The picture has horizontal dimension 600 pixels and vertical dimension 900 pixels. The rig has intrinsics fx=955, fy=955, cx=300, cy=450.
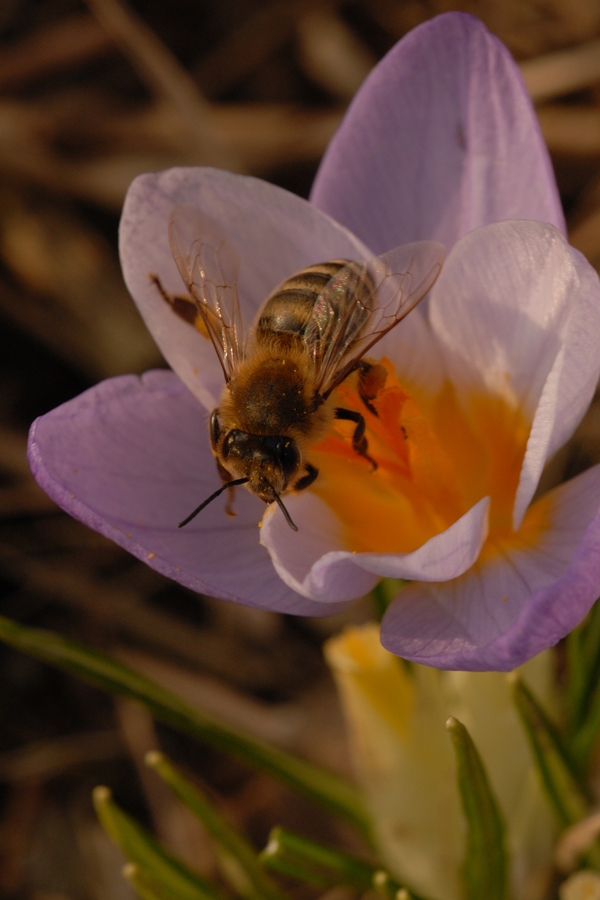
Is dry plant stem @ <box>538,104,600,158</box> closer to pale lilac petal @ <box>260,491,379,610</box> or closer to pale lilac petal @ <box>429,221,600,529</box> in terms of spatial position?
pale lilac petal @ <box>429,221,600,529</box>

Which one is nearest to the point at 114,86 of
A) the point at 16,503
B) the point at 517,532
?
the point at 16,503

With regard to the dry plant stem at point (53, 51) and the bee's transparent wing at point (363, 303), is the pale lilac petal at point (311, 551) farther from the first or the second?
the dry plant stem at point (53, 51)

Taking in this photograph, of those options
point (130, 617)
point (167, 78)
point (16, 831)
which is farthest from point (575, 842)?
point (167, 78)

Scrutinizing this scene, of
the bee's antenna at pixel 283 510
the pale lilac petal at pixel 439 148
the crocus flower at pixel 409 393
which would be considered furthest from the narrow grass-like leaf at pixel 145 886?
the pale lilac petal at pixel 439 148

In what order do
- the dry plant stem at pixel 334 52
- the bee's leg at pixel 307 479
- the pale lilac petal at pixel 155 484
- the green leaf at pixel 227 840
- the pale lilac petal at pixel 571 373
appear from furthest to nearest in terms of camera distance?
the dry plant stem at pixel 334 52
the green leaf at pixel 227 840
the bee's leg at pixel 307 479
the pale lilac petal at pixel 155 484
the pale lilac petal at pixel 571 373

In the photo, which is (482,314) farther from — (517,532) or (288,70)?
(288,70)

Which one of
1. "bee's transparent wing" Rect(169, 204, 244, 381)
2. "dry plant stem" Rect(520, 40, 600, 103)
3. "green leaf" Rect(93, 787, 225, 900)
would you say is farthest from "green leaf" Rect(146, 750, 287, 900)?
"dry plant stem" Rect(520, 40, 600, 103)

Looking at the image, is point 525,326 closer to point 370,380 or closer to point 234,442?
point 370,380
